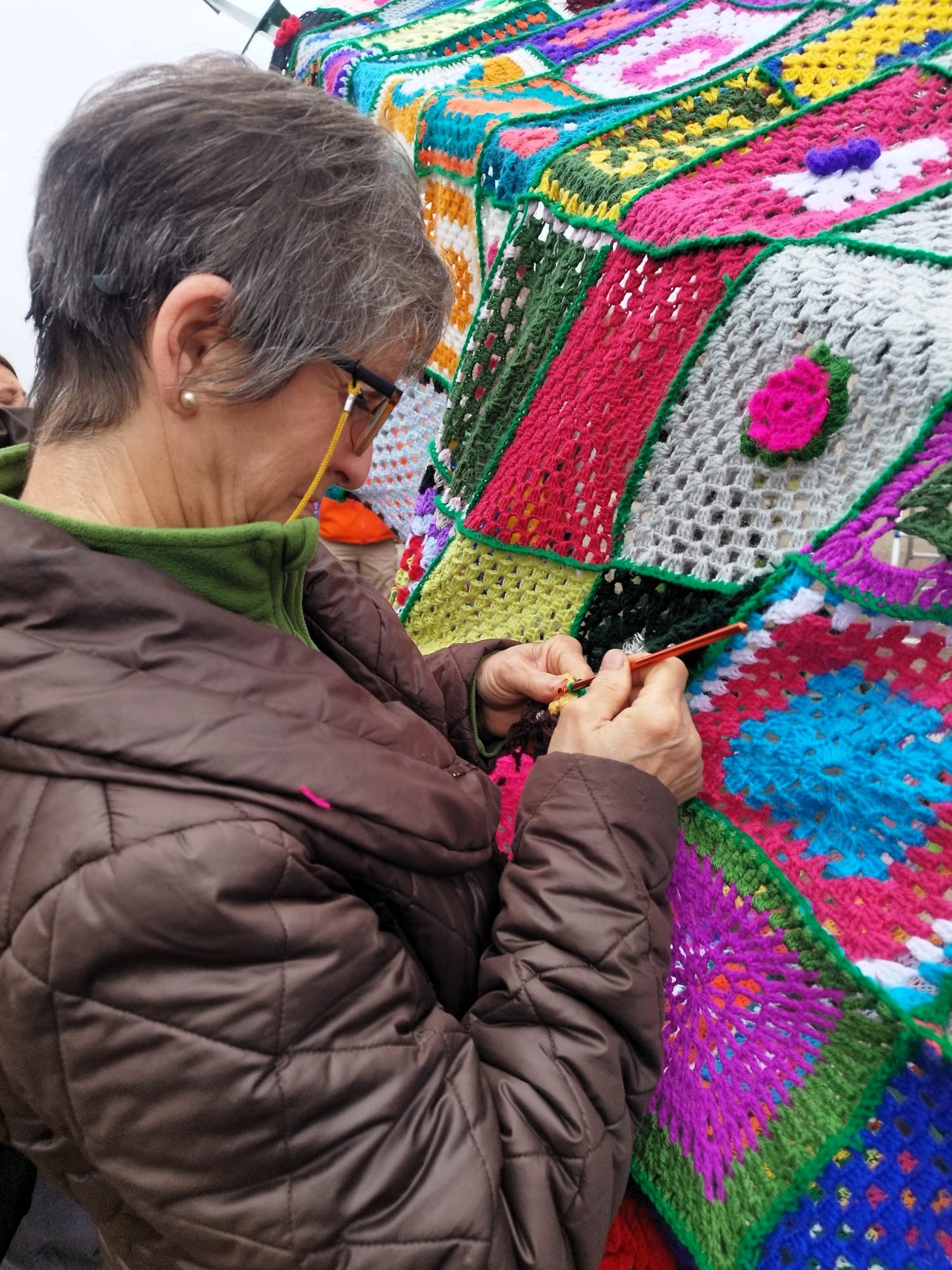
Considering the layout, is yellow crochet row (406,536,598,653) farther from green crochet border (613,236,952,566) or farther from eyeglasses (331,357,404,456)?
eyeglasses (331,357,404,456)

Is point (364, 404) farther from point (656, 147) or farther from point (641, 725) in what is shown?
point (656, 147)

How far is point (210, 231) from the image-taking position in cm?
65

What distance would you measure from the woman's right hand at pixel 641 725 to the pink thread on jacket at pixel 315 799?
26 cm

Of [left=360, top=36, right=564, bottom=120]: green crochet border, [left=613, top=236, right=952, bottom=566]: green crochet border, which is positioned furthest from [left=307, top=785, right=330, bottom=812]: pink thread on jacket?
[left=360, top=36, right=564, bottom=120]: green crochet border

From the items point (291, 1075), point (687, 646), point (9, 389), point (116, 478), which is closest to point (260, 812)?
point (291, 1075)

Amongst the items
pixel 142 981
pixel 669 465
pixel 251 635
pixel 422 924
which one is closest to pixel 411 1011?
pixel 422 924

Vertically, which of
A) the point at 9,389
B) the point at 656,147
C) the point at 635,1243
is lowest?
the point at 635,1243

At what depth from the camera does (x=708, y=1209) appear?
76 cm

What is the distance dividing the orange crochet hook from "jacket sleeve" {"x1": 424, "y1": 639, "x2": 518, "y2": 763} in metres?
0.22

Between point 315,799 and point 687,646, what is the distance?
365mm

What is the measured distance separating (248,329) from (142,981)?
465 millimetres

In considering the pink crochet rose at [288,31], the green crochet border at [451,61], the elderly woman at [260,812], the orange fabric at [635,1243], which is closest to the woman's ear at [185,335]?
the elderly woman at [260,812]

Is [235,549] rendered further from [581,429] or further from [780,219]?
[780,219]

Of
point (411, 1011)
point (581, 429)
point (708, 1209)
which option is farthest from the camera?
point (581, 429)
